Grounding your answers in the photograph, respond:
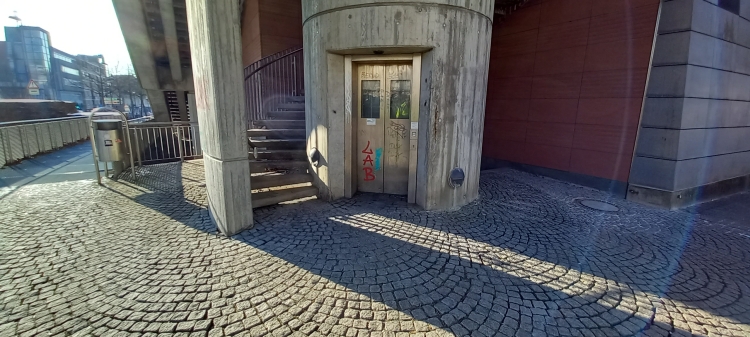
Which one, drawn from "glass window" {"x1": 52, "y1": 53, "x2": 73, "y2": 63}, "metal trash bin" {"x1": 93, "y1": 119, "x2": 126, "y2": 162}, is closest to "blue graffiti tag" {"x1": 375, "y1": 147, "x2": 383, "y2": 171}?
"metal trash bin" {"x1": 93, "y1": 119, "x2": 126, "y2": 162}

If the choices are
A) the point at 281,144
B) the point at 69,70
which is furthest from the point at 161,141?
the point at 69,70

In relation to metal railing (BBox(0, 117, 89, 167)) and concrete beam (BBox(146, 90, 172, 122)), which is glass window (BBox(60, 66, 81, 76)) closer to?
concrete beam (BBox(146, 90, 172, 122))

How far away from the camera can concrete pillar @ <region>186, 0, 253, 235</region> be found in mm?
3803

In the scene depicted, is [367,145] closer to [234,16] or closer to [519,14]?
[234,16]

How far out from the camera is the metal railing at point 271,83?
839cm

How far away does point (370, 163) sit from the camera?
19.8ft

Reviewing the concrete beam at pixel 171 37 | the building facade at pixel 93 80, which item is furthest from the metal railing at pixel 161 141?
the building facade at pixel 93 80

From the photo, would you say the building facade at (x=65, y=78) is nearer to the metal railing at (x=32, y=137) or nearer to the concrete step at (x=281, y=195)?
the metal railing at (x=32, y=137)

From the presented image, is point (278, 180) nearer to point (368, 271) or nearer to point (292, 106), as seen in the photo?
point (292, 106)

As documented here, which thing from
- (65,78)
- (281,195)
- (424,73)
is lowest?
(281,195)

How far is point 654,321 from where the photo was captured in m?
2.68

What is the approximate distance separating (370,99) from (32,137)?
11.3 meters

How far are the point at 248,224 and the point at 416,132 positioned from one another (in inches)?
121

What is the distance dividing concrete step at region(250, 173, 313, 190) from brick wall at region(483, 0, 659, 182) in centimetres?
587
